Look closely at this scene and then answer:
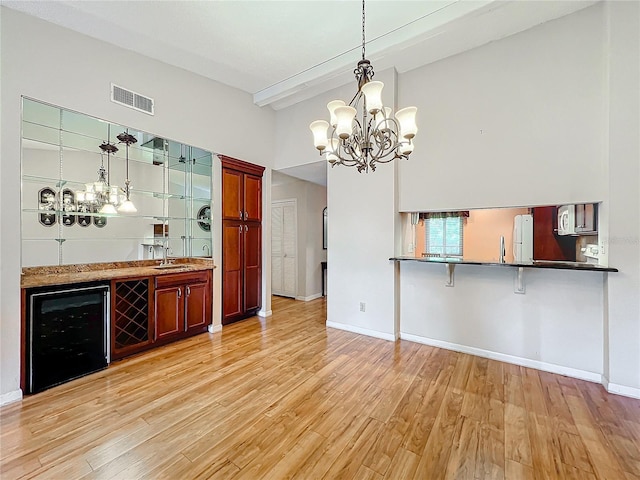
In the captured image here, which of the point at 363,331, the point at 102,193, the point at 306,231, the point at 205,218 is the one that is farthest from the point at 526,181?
the point at 102,193

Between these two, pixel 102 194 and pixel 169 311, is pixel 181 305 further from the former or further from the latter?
pixel 102 194

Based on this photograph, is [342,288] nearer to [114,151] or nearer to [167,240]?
[167,240]

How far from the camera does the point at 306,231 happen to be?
6078 mm

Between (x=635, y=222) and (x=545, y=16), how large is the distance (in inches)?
84.9

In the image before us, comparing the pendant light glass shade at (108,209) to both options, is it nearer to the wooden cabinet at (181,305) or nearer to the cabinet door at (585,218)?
the wooden cabinet at (181,305)

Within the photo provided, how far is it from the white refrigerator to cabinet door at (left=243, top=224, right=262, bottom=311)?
365 centimetres

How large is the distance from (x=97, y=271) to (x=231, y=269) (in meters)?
1.63

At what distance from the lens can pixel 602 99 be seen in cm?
259

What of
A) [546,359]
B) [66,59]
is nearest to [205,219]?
[66,59]

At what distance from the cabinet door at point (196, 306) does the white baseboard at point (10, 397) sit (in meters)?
1.57

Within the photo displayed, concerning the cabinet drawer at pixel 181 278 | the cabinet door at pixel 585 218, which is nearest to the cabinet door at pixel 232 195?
the cabinet drawer at pixel 181 278

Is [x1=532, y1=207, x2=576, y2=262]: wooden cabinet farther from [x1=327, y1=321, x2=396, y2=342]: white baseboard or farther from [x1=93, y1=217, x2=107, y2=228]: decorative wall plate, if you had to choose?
[x1=93, y1=217, x2=107, y2=228]: decorative wall plate

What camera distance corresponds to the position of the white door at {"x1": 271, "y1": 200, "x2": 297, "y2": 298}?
20.2ft

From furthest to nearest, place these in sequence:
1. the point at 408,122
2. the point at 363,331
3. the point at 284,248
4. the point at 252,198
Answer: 1. the point at 284,248
2. the point at 252,198
3. the point at 363,331
4. the point at 408,122
